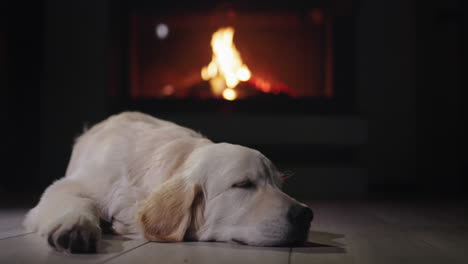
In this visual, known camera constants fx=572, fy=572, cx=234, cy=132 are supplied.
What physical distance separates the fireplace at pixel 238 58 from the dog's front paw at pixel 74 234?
97.0 inches

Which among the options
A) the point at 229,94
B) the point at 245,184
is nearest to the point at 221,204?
the point at 245,184

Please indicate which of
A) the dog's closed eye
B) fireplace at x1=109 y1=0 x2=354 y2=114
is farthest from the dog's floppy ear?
fireplace at x1=109 y1=0 x2=354 y2=114

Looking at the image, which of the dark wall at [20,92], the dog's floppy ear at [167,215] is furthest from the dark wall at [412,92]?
the dog's floppy ear at [167,215]

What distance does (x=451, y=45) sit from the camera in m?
4.41

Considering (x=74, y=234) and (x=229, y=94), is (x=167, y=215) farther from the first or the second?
(x=229, y=94)

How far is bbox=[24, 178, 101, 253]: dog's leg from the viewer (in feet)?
5.21

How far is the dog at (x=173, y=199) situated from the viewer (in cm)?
172

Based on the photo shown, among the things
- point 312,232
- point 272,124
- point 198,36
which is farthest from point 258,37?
point 312,232

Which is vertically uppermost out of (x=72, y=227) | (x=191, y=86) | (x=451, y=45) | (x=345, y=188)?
(x=451, y=45)

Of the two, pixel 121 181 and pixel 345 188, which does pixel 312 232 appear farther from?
pixel 345 188

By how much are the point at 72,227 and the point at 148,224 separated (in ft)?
0.87

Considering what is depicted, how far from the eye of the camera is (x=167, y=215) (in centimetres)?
179

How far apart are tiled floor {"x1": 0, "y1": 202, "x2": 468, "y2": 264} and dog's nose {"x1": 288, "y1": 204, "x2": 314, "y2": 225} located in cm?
8

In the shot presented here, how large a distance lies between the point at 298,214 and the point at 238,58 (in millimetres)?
2643
